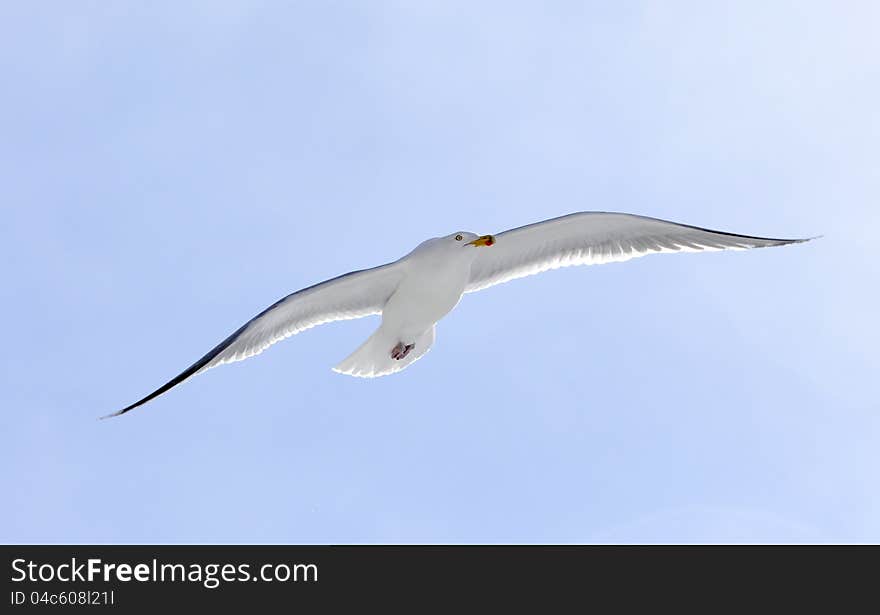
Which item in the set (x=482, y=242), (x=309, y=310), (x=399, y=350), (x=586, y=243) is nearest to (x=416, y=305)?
(x=399, y=350)

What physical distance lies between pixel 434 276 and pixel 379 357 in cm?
111

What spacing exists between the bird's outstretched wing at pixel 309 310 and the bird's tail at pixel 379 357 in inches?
15.4

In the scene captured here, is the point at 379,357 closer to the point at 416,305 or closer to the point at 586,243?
the point at 416,305

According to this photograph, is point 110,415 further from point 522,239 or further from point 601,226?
point 601,226

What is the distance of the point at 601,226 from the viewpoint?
34.1ft

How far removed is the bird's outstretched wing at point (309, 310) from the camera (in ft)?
33.1

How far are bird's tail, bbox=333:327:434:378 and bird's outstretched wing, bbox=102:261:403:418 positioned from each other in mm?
392

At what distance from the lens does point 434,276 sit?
9.91m

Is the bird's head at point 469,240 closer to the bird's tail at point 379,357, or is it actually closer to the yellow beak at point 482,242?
the yellow beak at point 482,242

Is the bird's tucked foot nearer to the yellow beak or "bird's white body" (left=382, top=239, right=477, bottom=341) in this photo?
"bird's white body" (left=382, top=239, right=477, bottom=341)

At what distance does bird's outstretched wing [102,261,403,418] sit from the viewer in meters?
10.1

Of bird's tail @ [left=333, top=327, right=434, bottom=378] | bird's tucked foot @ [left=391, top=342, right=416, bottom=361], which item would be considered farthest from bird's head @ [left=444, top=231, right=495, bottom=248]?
bird's tucked foot @ [left=391, top=342, right=416, bottom=361]
